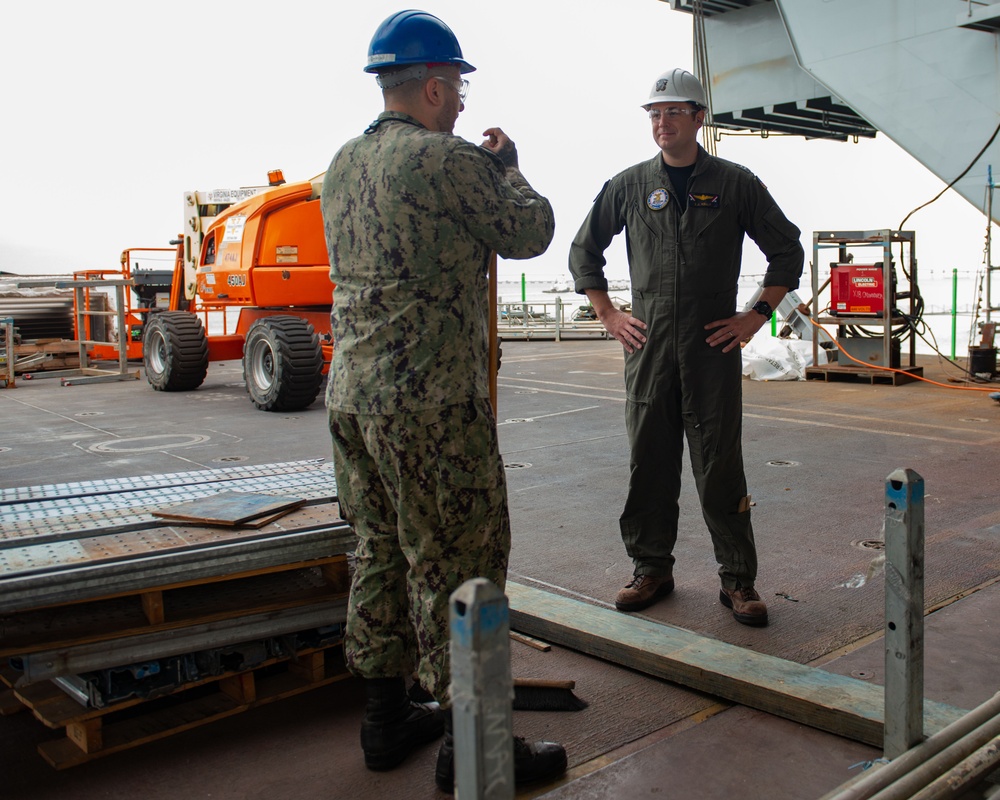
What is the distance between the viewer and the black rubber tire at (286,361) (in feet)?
32.5

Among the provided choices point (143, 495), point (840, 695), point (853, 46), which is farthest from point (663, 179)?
point (853, 46)

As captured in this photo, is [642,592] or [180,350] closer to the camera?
[642,592]

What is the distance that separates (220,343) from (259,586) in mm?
9646

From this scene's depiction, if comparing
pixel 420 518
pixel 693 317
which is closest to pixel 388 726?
pixel 420 518

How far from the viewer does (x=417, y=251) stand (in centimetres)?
241

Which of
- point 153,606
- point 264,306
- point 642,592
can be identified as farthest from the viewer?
point 264,306

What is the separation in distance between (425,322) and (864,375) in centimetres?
1041

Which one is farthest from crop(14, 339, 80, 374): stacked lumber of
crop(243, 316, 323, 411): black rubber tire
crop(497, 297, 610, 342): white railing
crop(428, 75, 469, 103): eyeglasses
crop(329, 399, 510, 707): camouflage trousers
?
crop(428, 75, 469, 103): eyeglasses

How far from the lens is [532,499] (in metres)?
5.94

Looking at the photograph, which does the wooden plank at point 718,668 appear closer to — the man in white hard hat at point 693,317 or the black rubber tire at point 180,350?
the man in white hard hat at point 693,317

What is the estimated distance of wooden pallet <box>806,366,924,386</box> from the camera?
11.6 metres

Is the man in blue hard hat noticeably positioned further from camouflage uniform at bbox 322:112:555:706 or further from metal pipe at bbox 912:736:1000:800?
metal pipe at bbox 912:736:1000:800

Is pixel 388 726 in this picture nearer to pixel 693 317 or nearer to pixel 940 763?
pixel 940 763

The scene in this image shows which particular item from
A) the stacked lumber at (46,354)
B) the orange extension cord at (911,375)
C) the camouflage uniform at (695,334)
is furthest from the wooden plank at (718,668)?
the stacked lumber at (46,354)
